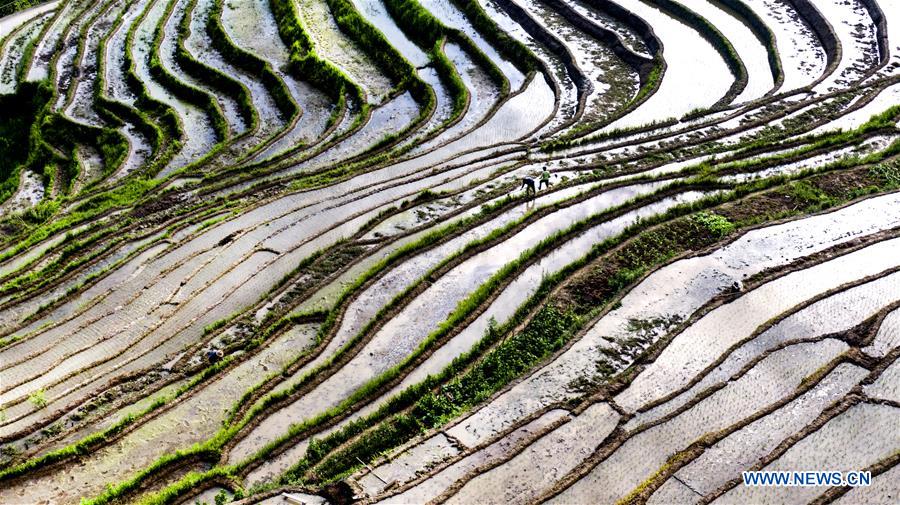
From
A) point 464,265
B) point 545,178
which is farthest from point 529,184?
point 464,265

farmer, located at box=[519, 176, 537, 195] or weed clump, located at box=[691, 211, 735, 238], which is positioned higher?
farmer, located at box=[519, 176, 537, 195]

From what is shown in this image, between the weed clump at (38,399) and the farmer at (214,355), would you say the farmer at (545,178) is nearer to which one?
the farmer at (214,355)

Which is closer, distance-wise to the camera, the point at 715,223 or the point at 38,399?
the point at 38,399

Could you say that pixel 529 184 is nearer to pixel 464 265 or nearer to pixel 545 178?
pixel 545 178

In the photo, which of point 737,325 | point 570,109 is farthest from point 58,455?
point 570,109

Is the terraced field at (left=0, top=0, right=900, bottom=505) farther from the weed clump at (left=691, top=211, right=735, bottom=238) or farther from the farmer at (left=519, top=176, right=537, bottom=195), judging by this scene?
the farmer at (left=519, top=176, right=537, bottom=195)

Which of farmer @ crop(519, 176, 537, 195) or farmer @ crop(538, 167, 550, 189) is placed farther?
farmer @ crop(538, 167, 550, 189)

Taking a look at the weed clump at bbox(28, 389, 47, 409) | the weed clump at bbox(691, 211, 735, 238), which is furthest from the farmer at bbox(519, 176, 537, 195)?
the weed clump at bbox(28, 389, 47, 409)

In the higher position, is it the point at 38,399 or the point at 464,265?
the point at 464,265

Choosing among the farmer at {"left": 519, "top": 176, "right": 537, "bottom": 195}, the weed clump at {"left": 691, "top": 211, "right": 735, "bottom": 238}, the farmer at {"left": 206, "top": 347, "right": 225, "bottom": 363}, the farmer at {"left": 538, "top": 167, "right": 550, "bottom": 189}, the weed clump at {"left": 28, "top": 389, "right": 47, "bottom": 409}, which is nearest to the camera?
the weed clump at {"left": 28, "top": 389, "right": 47, "bottom": 409}
